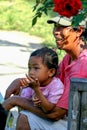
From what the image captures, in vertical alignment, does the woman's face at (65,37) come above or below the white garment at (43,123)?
above

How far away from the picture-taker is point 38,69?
14.8ft

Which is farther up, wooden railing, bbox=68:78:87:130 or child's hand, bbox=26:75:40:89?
child's hand, bbox=26:75:40:89

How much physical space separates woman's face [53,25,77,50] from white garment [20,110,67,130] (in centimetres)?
56

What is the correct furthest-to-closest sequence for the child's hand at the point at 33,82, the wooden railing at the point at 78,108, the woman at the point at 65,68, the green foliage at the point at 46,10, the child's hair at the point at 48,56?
the child's hair at the point at 48,56
the woman at the point at 65,68
the child's hand at the point at 33,82
the green foliage at the point at 46,10
the wooden railing at the point at 78,108

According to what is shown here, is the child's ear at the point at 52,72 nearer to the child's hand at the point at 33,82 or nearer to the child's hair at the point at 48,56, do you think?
the child's hair at the point at 48,56

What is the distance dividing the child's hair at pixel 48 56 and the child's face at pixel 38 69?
0.03 meters

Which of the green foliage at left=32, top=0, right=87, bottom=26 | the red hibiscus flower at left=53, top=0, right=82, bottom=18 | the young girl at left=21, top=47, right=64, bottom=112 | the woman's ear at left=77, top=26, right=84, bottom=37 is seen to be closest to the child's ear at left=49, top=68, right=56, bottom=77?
the young girl at left=21, top=47, right=64, bottom=112

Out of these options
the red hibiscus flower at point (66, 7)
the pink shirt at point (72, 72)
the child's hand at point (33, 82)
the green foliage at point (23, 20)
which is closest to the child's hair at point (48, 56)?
the pink shirt at point (72, 72)

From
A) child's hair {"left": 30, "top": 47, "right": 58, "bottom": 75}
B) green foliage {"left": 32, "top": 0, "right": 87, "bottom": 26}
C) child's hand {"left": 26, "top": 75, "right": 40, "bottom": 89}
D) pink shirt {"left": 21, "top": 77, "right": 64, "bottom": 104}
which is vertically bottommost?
pink shirt {"left": 21, "top": 77, "right": 64, "bottom": 104}

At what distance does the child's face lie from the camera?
14.8 feet

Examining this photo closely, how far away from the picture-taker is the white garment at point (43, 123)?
4.52 m

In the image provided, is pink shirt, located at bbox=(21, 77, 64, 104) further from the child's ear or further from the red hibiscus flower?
the red hibiscus flower

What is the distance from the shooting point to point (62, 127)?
178 inches

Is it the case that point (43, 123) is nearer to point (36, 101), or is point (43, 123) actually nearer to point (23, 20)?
point (36, 101)
